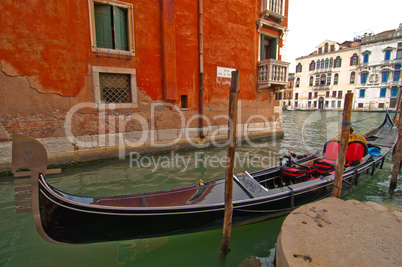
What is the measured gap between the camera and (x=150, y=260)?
2.08 metres

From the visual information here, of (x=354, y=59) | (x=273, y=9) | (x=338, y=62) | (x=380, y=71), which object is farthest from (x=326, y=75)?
(x=273, y=9)

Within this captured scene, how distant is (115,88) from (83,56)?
98 centimetres

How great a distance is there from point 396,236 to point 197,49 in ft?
20.3

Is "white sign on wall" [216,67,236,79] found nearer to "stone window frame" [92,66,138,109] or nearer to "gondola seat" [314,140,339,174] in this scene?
"stone window frame" [92,66,138,109]

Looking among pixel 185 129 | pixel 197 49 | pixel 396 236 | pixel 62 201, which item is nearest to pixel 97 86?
pixel 185 129

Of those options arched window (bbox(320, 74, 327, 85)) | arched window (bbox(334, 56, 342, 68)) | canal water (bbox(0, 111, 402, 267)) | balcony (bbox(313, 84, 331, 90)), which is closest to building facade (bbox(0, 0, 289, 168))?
canal water (bbox(0, 111, 402, 267))

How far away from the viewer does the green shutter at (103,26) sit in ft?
16.5

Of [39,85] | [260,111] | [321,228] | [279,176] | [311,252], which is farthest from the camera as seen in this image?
[260,111]

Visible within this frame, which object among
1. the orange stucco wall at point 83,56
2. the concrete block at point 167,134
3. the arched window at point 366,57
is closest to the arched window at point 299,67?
the arched window at point 366,57

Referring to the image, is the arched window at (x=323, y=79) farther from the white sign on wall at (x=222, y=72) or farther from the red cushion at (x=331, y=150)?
the red cushion at (x=331, y=150)

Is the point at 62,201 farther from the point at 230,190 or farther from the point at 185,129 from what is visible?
the point at 185,129

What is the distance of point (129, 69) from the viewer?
5359mm

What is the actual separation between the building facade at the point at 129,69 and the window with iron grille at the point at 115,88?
0.02m

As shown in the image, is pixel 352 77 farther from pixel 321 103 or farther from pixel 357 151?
pixel 357 151
